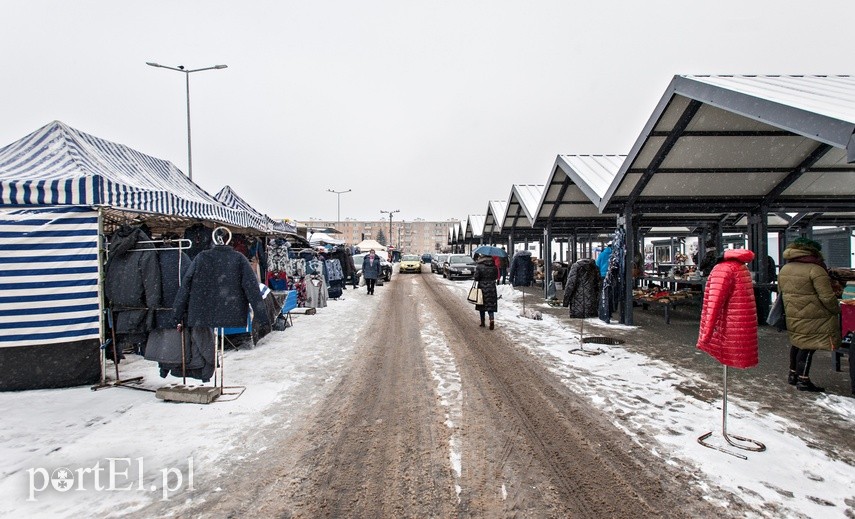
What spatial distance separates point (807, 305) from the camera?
5.05m

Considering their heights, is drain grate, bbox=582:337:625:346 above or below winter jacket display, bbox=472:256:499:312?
below

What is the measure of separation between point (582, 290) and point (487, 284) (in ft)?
7.87

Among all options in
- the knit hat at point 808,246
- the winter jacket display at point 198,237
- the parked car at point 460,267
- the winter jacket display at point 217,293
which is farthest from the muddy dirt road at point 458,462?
the parked car at point 460,267

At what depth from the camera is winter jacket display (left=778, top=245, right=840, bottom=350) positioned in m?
4.95

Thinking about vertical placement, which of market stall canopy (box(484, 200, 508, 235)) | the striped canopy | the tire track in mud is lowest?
the tire track in mud

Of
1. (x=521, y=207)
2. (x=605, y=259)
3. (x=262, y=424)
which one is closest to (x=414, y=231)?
(x=521, y=207)

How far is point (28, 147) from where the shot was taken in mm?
6027

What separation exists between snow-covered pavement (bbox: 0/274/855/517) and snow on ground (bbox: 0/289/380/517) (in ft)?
0.04

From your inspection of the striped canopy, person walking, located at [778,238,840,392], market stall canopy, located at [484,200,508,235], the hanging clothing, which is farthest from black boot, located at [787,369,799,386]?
market stall canopy, located at [484,200,508,235]

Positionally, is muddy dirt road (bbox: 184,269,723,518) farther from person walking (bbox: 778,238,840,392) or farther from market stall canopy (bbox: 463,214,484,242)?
market stall canopy (bbox: 463,214,484,242)

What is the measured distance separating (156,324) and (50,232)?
1798mm

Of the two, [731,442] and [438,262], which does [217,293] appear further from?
[438,262]

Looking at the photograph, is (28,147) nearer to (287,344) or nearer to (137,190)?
(137,190)

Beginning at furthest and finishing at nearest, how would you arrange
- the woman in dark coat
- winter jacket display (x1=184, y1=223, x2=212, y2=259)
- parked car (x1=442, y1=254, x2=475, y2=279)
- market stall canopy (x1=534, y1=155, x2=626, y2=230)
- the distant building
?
the distant building
parked car (x1=442, y1=254, x2=475, y2=279)
market stall canopy (x1=534, y1=155, x2=626, y2=230)
the woman in dark coat
winter jacket display (x1=184, y1=223, x2=212, y2=259)
